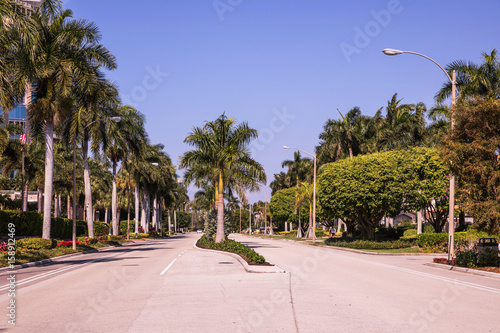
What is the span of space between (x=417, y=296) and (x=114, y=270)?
11579 mm

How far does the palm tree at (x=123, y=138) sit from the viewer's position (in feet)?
152

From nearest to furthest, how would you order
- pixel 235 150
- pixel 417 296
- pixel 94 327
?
1. pixel 94 327
2. pixel 417 296
3. pixel 235 150

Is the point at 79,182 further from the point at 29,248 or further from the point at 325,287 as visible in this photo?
the point at 325,287

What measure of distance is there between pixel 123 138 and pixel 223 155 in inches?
793

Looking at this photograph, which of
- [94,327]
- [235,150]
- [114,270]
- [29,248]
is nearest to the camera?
[94,327]

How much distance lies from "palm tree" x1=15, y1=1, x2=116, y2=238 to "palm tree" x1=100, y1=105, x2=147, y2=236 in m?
11.9

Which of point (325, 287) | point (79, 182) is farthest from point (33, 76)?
point (79, 182)

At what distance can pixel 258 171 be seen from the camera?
3553 cm

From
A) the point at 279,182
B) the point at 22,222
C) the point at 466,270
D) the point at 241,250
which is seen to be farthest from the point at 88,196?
the point at 279,182

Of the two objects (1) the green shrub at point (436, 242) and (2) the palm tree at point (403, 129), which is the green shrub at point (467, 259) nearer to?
(1) the green shrub at point (436, 242)

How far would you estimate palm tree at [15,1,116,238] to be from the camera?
1180 inches

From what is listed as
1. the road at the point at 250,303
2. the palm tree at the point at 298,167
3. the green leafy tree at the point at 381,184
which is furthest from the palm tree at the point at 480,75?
the palm tree at the point at 298,167

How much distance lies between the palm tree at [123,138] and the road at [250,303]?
3013 centimetres

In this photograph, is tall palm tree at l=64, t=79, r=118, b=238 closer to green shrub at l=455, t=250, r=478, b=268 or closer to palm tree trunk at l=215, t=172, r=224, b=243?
palm tree trunk at l=215, t=172, r=224, b=243
